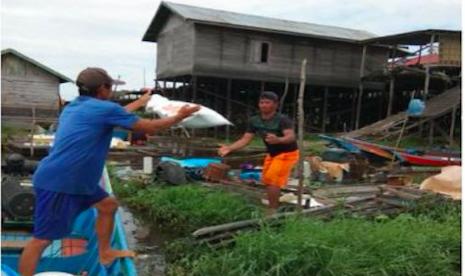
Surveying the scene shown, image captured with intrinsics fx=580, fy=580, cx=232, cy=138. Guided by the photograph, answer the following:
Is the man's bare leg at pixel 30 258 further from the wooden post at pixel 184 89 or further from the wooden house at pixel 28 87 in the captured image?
the wooden house at pixel 28 87

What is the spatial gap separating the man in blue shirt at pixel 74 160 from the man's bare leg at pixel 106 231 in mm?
322

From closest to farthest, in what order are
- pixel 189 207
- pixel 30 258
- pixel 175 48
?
1. pixel 30 258
2. pixel 189 207
3. pixel 175 48

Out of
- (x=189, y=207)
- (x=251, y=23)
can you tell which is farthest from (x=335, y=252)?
(x=251, y=23)

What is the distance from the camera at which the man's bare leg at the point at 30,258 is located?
3.60m

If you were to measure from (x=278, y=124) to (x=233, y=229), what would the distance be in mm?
1628

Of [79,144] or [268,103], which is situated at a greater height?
[268,103]

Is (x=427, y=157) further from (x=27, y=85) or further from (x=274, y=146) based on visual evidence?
(x=27, y=85)

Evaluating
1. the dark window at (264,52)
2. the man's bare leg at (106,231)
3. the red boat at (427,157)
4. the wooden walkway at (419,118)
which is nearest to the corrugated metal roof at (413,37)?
the wooden walkway at (419,118)

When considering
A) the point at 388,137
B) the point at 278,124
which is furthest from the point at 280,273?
the point at 388,137

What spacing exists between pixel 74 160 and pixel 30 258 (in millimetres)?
662

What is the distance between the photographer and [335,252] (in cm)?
463

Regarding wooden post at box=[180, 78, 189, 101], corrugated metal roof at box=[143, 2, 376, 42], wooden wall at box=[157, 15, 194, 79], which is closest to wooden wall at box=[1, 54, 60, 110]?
wooden wall at box=[157, 15, 194, 79]

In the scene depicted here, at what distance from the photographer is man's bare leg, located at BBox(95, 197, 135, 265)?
410cm

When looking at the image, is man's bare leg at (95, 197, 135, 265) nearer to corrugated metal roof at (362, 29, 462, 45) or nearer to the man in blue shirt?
the man in blue shirt
